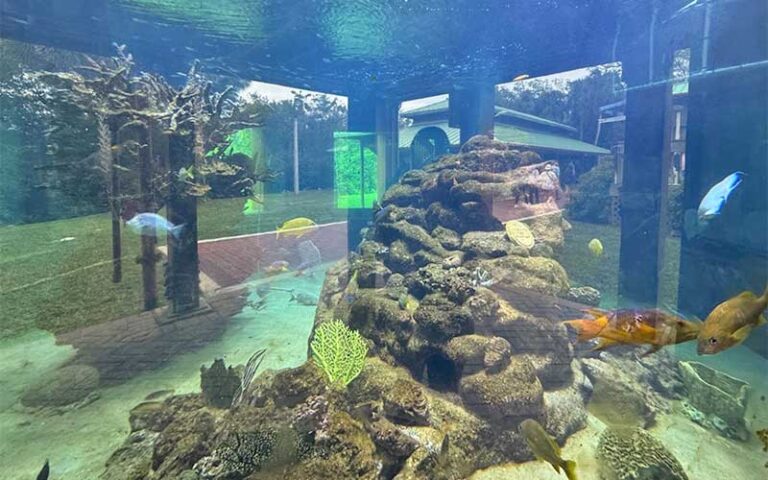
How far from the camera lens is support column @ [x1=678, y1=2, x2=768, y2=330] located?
4.90 m

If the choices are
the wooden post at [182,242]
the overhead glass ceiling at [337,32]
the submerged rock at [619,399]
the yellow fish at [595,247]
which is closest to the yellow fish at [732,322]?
the submerged rock at [619,399]

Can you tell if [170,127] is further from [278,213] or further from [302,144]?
[302,144]

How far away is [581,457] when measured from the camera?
2.75 m

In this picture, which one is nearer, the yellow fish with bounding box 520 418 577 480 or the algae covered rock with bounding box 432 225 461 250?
the yellow fish with bounding box 520 418 577 480

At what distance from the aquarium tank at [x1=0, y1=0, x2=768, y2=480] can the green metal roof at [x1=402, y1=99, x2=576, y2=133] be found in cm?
6

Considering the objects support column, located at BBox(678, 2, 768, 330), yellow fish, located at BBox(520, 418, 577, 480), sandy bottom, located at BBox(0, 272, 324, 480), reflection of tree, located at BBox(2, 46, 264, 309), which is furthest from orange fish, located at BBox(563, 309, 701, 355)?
reflection of tree, located at BBox(2, 46, 264, 309)

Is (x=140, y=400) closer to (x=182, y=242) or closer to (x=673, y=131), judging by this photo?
(x=182, y=242)

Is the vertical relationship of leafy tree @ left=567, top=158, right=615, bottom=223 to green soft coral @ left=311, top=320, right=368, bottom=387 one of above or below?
above

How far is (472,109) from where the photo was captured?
8.24 meters

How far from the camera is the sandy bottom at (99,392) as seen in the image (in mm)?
2572

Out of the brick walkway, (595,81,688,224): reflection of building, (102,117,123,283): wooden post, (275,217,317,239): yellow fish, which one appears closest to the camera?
(102,117,123,283): wooden post

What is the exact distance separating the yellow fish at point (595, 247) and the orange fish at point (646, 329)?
180 inches

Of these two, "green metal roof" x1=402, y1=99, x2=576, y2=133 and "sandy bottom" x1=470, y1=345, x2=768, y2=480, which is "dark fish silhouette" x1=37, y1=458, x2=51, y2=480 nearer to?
"sandy bottom" x1=470, y1=345, x2=768, y2=480

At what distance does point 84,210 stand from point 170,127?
1550 millimetres
